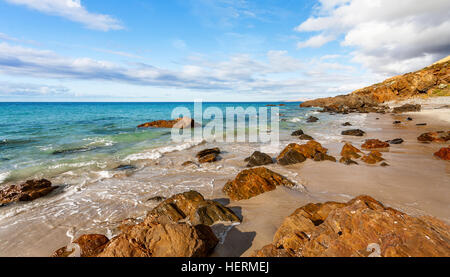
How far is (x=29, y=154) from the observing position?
42.9 feet

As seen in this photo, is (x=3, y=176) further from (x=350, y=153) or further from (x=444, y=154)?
(x=444, y=154)

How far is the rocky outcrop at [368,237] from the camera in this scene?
2.41 m

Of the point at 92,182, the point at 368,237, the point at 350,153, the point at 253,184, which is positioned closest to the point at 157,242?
the point at 368,237

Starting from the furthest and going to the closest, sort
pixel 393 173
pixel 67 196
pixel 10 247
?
1. pixel 393 173
2. pixel 67 196
3. pixel 10 247

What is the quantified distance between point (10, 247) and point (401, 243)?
24.6ft

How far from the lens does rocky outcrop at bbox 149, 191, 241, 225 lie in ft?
16.4

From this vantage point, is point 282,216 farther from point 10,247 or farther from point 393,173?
point 10,247

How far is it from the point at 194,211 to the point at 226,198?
156 cm

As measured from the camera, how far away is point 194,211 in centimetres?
533

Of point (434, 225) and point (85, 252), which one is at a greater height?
point (434, 225)

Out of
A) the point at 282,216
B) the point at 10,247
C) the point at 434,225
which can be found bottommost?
the point at 10,247

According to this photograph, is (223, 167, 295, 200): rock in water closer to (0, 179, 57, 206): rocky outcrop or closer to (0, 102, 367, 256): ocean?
(0, 102, 367, 256): ocean
